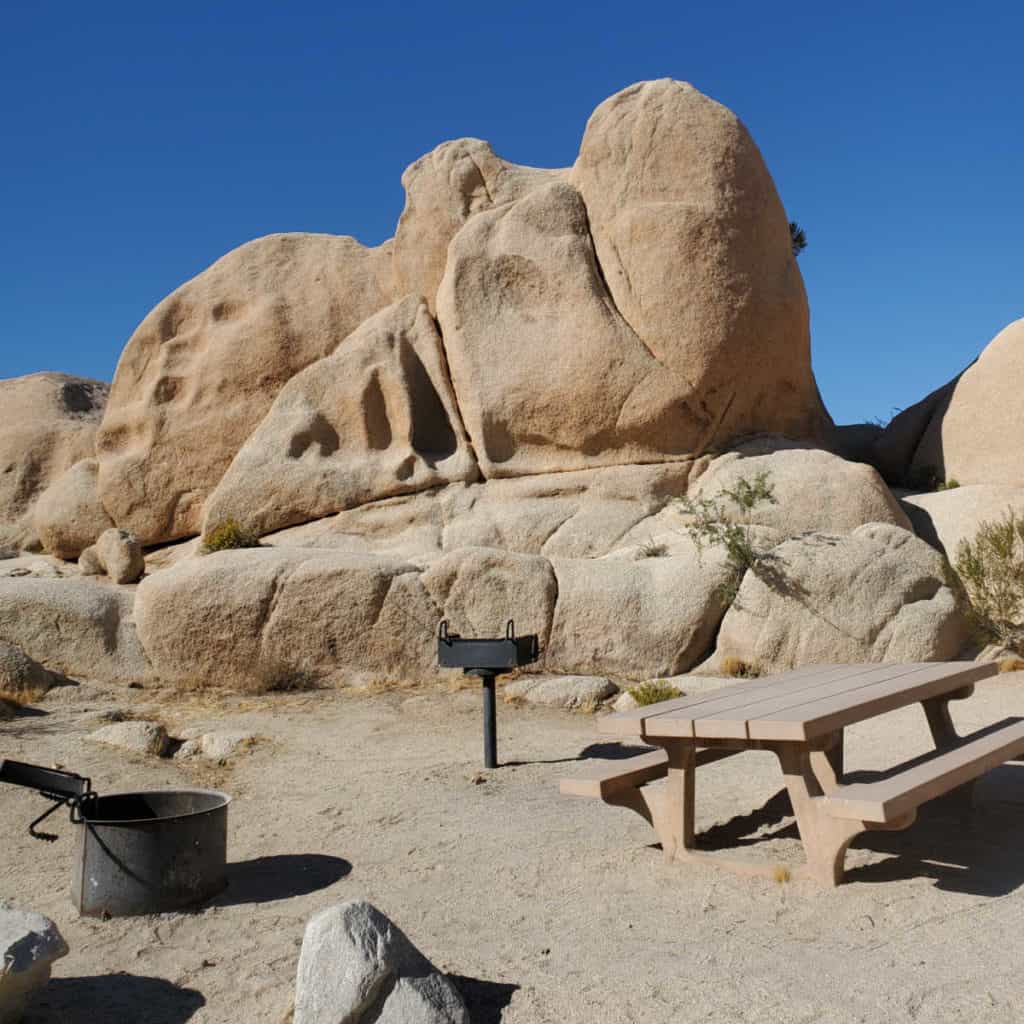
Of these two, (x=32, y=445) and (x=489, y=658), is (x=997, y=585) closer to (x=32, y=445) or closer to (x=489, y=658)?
(x=489, y=658)

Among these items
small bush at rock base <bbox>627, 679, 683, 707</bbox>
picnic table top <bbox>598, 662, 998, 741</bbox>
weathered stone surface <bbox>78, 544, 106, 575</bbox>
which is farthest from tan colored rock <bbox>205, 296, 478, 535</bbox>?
picnic table top <bbox>598, 662, 998, 741</bbox>

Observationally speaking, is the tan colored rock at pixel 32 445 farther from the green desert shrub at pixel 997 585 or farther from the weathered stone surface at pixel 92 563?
the green desert shrub at pixel 997 585

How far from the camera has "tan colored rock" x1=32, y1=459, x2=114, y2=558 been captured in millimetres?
16484

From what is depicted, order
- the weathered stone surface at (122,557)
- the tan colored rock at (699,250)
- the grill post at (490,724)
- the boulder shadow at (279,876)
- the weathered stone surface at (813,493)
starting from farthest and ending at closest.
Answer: the tan colored rock at (699,250) < the weathered stone surface at (122,557) < the weathered stone surface at (813,493) < the grill post at (490,724) < the boulder shadow at (279,876)

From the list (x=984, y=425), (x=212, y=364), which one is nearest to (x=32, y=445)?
(x=212, y=364)

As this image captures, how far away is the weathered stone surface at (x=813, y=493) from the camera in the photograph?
487 inches

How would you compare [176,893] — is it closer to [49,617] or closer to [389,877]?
[389,877]

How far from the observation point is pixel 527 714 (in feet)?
29.4

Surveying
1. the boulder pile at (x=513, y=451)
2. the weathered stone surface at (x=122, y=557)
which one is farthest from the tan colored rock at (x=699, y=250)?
the weathered stone surface at (x=122, y=557)

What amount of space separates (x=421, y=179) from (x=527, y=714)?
9571mm

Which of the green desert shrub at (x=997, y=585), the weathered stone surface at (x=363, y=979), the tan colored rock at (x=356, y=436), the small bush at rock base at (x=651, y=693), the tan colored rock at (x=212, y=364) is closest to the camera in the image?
the weathered stone surface at (x=363, y=979)

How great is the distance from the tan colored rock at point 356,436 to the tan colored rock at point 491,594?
3894 mm

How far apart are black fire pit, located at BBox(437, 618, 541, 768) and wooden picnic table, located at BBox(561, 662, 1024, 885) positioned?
168cm

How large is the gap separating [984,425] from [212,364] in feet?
35.6
